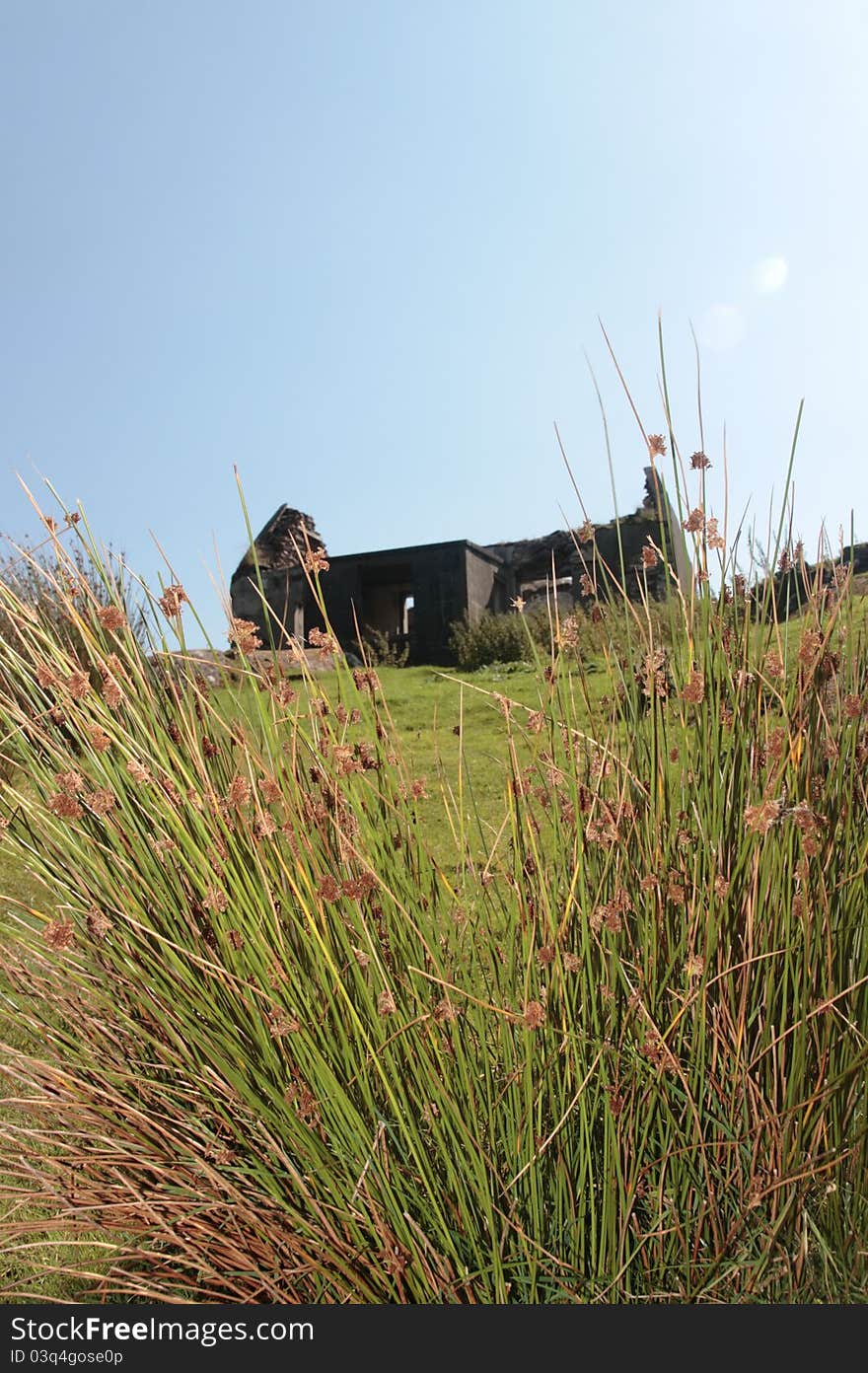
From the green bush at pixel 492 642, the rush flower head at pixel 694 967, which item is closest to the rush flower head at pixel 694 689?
the rush flower head at pixel 694 967

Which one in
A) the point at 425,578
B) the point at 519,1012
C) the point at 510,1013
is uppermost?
the point at 425,578

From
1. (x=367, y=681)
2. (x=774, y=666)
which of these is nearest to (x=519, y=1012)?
(x=367, y=681)

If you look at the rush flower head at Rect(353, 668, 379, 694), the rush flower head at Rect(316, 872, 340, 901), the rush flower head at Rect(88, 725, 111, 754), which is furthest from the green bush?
the rush flower head at Rect(316, 872, 340, 901)

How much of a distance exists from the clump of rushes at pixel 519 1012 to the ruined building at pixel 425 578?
1519cm

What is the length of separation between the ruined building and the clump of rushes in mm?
15191

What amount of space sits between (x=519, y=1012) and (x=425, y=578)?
58.0 ft

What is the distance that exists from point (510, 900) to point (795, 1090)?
78cm

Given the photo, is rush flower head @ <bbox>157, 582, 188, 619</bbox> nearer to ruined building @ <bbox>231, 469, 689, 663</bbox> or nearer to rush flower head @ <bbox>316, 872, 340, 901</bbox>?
rush flower head @ <bbox>316, 872, 340, 901</bbox>

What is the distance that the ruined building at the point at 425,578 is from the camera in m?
18.6

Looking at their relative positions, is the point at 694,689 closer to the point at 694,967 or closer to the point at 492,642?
the point at 694,967

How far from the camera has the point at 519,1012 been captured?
66.2 inches

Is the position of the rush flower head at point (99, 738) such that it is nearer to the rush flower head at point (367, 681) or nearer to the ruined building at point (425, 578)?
the rush flower head at point (367, 681)

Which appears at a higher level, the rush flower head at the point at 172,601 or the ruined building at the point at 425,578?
the ruined building at the point at 425,578

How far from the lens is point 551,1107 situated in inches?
60.2
